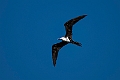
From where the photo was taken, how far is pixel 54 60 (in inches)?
1528

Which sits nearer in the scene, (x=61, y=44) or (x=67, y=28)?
(x=67, y=28)

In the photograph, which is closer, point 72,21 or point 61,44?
point 72,21

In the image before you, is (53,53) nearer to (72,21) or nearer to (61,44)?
(61,44)

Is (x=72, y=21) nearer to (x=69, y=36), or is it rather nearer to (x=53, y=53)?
(x=69, y=36)

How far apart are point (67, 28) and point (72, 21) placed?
4.69ft

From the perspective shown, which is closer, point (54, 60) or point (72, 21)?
point (72, 21)

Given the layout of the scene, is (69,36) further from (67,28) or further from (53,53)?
(53,53)

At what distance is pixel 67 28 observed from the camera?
36125 mm

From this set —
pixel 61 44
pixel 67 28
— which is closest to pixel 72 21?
pixel 67 28

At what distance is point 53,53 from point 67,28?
4926 millimetres

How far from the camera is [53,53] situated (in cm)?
3922

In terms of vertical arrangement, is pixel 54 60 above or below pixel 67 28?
below

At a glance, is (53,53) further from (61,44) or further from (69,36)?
(69,36)

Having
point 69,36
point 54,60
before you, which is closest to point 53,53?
point 54,60
